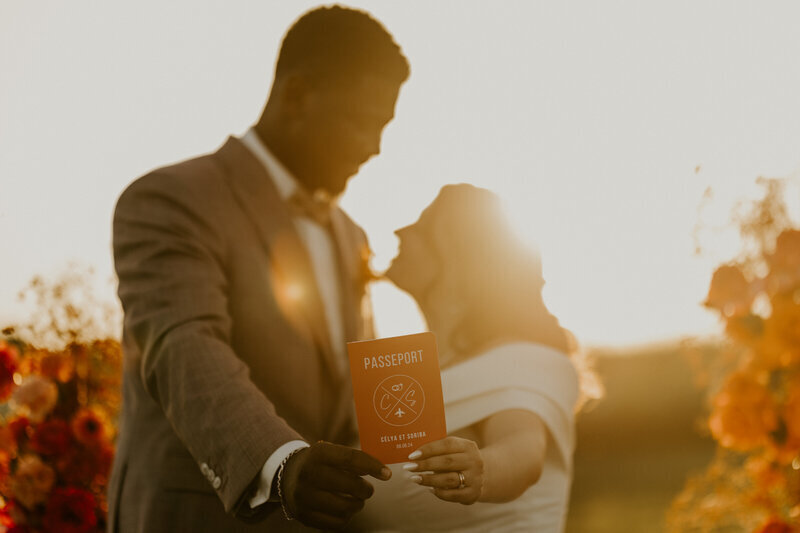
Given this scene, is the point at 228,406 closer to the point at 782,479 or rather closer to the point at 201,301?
the point at 201,301

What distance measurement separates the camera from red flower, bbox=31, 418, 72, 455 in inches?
91.3

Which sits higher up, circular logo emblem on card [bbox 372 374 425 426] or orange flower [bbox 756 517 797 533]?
circular logo emblem on card [bbox 372 374 425 426]

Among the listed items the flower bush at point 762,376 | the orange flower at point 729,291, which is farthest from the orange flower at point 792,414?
the orange flower at point 729,291

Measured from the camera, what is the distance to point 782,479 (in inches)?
84.8

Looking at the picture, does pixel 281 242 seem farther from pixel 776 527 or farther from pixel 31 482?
pixel 776 527

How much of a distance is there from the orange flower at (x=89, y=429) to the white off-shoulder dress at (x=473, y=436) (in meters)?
1.05

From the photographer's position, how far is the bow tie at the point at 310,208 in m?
2.30

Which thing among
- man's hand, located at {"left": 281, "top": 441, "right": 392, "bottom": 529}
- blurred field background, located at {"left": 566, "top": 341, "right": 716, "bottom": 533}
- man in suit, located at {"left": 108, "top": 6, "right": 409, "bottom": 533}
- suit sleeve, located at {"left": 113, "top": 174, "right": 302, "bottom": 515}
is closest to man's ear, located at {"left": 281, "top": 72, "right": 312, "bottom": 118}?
man in suit, located at {"left": 108, "top": 6, "right": 409, "bottom": 533}

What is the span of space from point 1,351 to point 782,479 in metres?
2.47

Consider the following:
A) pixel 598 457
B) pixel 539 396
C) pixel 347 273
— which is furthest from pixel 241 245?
pixel 598 457

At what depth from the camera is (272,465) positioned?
141cm

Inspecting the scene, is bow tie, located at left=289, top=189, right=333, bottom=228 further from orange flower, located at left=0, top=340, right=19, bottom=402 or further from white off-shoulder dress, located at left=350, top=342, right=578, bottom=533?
orange flower, located at left=0, top=340, right=19, bottom=402

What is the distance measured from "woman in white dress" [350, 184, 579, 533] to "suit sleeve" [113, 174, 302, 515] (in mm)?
355

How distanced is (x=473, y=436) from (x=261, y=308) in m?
0.65
